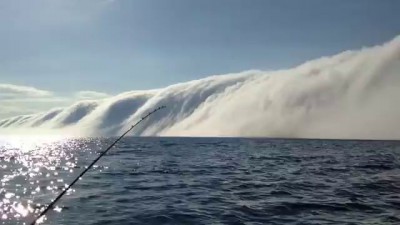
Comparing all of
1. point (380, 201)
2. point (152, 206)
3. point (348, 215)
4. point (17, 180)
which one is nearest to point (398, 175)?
point (380, 201)

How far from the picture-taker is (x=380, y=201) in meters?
20.8

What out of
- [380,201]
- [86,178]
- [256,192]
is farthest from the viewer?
[86,178]

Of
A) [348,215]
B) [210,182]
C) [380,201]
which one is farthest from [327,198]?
[210,182]

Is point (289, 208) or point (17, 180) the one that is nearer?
point (289, 208)

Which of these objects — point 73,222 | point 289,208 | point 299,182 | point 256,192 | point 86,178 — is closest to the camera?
point 73,222

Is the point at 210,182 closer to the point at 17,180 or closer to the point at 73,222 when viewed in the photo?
the point at 73,222

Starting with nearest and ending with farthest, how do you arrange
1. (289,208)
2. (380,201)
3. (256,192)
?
(289,208) → (380,201) → (256,192)

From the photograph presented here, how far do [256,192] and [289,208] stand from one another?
4.86m

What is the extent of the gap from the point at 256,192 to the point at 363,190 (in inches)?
261

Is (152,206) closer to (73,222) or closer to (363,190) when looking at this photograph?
(73,222)

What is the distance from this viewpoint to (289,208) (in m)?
19.0

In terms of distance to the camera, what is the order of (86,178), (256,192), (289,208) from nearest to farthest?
(289,208), (256,192), (86,178)

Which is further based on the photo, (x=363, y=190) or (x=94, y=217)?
(x=363, y=190)

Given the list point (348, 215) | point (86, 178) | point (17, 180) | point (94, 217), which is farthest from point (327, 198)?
point (17, 180)
